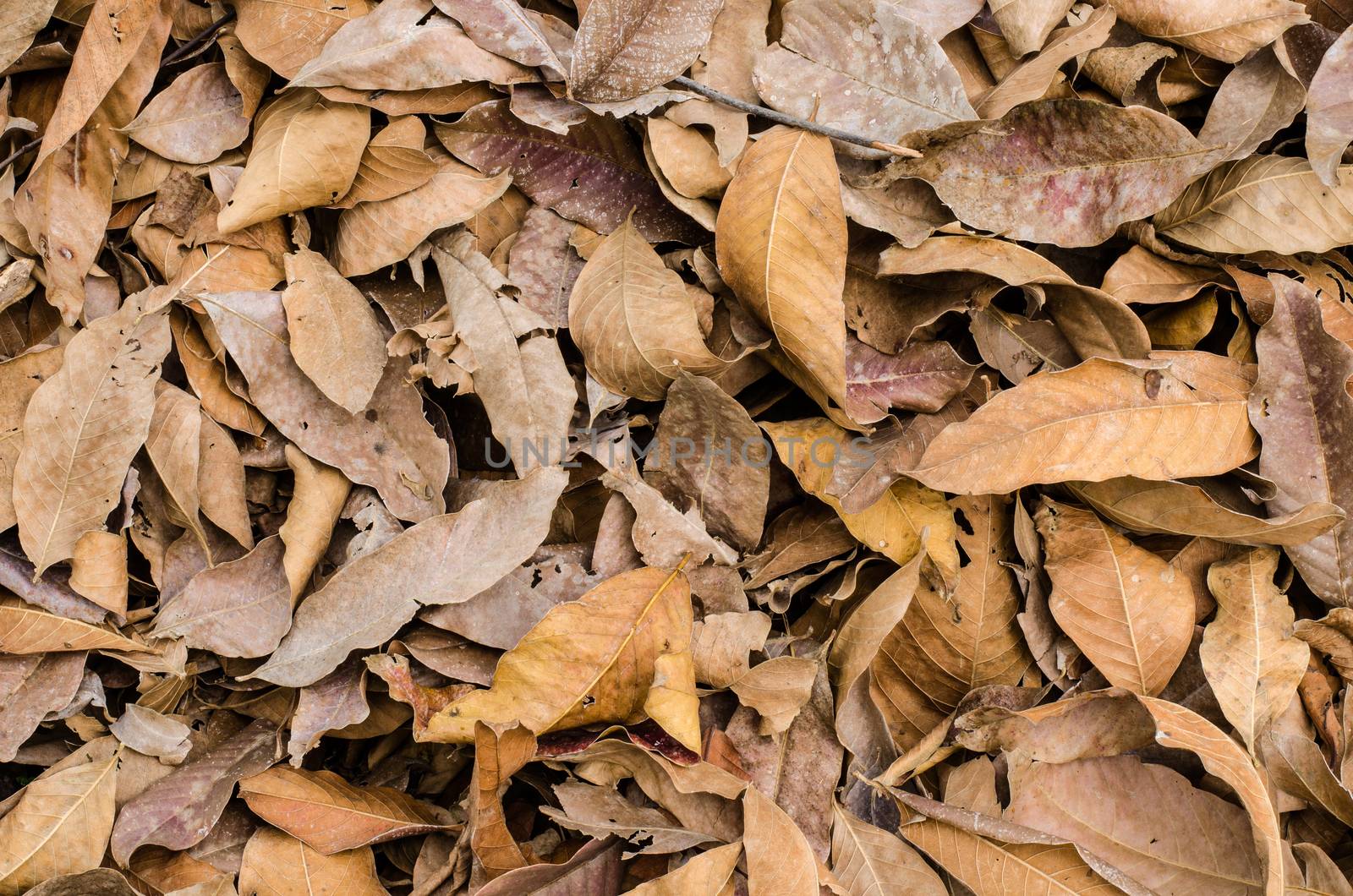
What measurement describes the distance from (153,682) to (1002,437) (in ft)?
3.12

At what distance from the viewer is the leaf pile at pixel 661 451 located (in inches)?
42.1

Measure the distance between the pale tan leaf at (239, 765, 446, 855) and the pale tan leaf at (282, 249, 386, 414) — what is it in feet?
1.33

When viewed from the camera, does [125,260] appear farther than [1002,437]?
Yes

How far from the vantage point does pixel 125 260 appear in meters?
1.19

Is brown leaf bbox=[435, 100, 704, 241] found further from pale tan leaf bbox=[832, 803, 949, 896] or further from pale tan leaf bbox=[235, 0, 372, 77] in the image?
pale tan leaf bbox=[832, 803, 949, 896]

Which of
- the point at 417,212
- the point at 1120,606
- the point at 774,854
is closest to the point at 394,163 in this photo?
the point at 417,212

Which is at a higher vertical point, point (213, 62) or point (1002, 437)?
point (213, 62)

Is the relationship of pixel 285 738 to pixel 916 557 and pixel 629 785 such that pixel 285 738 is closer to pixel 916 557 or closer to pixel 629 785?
pixel 629 785

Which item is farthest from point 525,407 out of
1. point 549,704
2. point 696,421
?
point 549,704

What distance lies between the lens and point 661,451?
44.8 inches

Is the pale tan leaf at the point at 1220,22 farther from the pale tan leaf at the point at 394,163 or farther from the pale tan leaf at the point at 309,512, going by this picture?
the pale tan leaf at the point at 309,512

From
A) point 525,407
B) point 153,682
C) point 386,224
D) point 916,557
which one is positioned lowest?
point 153,682

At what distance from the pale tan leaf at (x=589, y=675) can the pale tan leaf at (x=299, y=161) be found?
537 mm

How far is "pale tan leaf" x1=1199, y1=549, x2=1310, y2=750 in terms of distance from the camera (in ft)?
3.62
